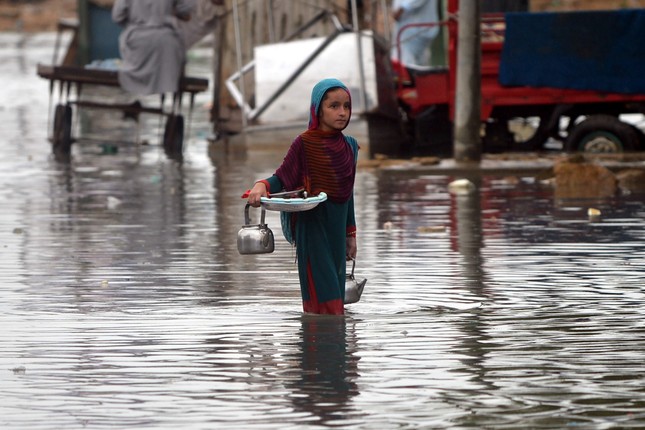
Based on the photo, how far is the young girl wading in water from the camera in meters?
7.78

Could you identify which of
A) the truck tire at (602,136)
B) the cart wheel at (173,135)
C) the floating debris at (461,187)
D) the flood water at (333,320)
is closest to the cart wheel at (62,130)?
the cart wheel at (173,135)

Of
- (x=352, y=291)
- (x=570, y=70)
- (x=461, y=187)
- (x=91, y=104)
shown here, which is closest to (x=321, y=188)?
(x=352, y=291)

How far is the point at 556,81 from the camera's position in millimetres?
18344

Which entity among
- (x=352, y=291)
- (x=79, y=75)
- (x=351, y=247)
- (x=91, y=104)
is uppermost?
(x=79, y=75)

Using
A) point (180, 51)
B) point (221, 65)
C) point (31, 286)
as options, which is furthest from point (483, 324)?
point (221, 65)

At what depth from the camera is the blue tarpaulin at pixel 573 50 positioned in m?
18.2

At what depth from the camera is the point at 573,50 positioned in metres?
18.3

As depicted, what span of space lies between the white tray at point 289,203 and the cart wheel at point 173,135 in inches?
507

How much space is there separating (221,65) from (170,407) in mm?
15920

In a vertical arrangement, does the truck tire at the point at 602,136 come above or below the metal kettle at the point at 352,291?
above

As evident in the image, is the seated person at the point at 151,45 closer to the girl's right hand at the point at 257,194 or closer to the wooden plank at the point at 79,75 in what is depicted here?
the wooden plank at the point at 79,75

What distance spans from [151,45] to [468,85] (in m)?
4.54

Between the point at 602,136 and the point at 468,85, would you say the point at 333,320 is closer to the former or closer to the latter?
the point at 468,85

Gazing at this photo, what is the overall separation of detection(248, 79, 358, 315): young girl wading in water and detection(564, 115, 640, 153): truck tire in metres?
10.6
